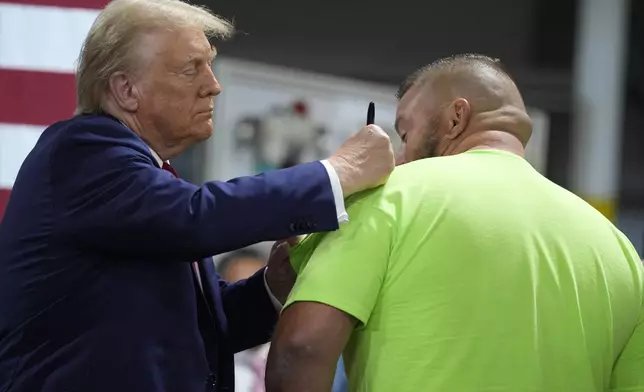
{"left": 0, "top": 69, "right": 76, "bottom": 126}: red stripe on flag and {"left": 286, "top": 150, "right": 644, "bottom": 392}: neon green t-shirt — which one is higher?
{"left": 0, "top": 69, "right": 76, "bottom": 126}: red stripe on flag

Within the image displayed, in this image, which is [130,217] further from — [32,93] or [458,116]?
[32,93]

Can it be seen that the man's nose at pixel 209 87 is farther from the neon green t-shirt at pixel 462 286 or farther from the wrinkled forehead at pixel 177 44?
the neon green t-shirt at pixel 462 286

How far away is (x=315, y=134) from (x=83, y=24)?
1542mm

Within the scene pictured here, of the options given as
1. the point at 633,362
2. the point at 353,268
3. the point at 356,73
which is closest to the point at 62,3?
the point at 353,268

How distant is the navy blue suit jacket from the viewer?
135 centimetres

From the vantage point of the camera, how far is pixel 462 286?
1381 millimetres

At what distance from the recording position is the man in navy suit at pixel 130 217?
4.45ft

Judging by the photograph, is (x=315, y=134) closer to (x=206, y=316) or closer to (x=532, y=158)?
(x=532, y=158)

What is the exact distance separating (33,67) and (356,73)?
3850mm

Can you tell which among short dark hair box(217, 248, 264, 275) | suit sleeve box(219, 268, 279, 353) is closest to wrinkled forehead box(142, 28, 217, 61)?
suit sleeve box(219, 268, 279, 353)

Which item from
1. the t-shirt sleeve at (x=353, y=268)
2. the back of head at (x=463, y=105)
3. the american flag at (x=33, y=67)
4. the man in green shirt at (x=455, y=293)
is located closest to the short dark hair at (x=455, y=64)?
the back of head at (x=463, y=105)

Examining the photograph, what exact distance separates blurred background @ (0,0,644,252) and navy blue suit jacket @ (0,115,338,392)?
30.7 inches

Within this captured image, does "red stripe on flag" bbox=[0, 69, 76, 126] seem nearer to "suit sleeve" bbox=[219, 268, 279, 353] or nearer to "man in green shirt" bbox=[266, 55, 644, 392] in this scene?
"suit sleeve" bbox=[219, 268, 279, 353]

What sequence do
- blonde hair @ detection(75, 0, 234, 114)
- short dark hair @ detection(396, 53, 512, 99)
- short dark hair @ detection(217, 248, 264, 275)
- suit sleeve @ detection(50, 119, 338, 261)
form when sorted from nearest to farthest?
suit sleeve @ detection(50, 119, 338, 261) → blonde hair @ detection(75, 0, 234, 114) → short dark hair @ detection(396, 53, 512, 99) → short dark hair @ detection(217, 248, 264, 275)
